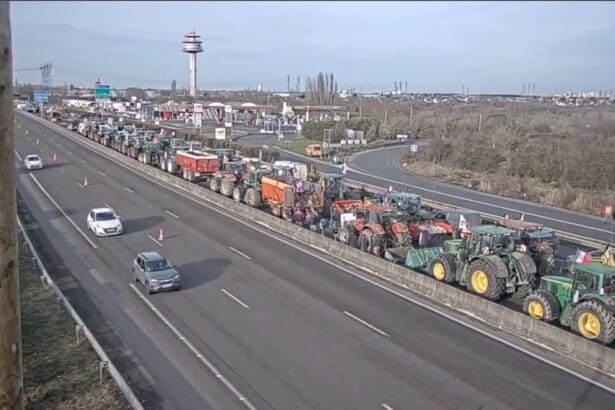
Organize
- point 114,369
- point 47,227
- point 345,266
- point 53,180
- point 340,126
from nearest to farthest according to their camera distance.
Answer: point 114,369 < point 345,266 < point 47,227 < point 53,180 < point 340,126

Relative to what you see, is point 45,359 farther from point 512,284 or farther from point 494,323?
point 512,284

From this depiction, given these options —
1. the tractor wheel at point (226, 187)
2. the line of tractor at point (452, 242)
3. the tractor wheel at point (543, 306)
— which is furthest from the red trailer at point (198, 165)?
the tractor wheel at point (543, 306)

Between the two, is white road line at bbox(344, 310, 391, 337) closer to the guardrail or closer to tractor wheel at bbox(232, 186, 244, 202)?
the guardrail

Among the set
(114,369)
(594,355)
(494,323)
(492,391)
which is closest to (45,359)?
(114,369)

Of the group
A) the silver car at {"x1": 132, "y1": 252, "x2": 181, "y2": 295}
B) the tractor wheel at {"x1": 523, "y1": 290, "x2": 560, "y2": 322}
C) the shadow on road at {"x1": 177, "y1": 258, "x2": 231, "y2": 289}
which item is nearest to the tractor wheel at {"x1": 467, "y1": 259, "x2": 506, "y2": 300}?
the tractor wheel at {"x1": 523, "y1": 290, "x2": 560, "y2": 322}

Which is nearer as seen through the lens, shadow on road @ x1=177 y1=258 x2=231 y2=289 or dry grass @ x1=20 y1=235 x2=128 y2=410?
dry grass @ x1=20 y1=235 x2=128 y2=410

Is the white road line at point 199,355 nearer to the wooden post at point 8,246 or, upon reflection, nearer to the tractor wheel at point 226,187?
the wooden post at point 8,246
